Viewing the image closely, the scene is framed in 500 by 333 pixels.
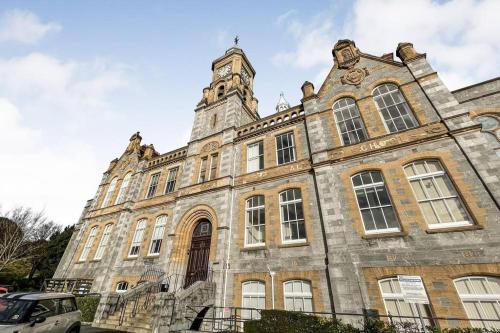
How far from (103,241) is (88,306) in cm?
694

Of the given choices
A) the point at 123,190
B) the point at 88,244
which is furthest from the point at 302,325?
the point at 88,244

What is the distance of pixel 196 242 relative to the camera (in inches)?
566

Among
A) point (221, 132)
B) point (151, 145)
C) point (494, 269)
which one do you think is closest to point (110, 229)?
point (151, 145)

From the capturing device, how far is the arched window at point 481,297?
687 cm

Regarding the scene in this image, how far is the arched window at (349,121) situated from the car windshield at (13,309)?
14166 mm

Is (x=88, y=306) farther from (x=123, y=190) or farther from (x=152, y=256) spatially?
(x=123, y=190)

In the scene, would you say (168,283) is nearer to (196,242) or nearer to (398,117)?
(196,242)

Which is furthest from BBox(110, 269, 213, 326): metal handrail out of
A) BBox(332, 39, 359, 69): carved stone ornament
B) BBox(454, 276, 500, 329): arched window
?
BBox(332, 39, 359, 69): carved stone ornament

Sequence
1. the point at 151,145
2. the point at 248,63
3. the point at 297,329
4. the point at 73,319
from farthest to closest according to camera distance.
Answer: the point at 248,63, the point at 151,145, the point at 73,319, the point at 297,329

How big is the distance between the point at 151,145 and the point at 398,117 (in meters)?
21.5

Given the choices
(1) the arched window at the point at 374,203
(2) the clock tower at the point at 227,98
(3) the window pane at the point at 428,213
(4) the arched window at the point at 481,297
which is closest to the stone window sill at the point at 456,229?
(3) the window pane at the point at 428,213

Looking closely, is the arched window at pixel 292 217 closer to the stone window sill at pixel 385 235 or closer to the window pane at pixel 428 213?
the stone window sill at pixel 385 235

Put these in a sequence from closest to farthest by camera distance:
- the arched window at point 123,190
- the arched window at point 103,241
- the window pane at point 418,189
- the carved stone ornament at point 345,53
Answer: the window pane at point 418,189 → the carved stone ornament at point 345,53 → the arched window at point 103,241 → the arched window at point 123,190

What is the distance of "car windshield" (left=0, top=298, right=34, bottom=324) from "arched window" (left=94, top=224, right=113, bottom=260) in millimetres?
13702
